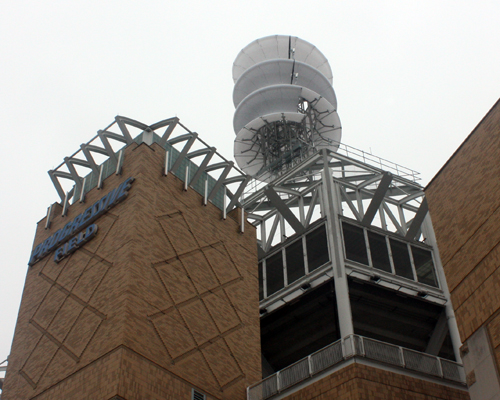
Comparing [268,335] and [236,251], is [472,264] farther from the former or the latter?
[268,335]

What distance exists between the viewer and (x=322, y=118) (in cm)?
4334

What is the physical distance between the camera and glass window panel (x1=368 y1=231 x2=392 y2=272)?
3081 cm

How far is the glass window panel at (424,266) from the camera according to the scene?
31.4 metres

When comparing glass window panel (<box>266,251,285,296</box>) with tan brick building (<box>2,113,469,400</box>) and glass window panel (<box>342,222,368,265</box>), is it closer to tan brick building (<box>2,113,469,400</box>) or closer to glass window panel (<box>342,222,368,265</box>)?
tan brick building (<box>2,113,469,400</box>)

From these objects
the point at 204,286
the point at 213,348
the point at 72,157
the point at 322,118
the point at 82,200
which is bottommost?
the point at 213,348

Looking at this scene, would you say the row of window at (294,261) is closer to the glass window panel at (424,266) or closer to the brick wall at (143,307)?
the brick wall at (143,307)

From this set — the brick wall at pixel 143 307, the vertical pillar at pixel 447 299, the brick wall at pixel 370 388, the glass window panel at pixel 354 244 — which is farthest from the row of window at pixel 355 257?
the brick wall at pixel 370 388

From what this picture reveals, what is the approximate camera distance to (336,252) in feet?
96.5

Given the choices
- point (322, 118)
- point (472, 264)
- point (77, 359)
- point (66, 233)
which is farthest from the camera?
point (322, 118)

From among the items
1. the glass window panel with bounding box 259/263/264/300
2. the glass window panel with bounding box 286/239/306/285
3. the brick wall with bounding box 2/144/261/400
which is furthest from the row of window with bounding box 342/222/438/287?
the brick wall with bounding box 2/144/261/400

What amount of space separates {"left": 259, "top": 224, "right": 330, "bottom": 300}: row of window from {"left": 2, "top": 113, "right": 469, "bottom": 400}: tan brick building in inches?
3.2

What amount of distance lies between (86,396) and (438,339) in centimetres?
1763

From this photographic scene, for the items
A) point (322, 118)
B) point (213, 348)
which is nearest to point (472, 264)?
point (213, 348)

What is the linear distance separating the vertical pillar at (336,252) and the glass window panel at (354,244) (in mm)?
759
